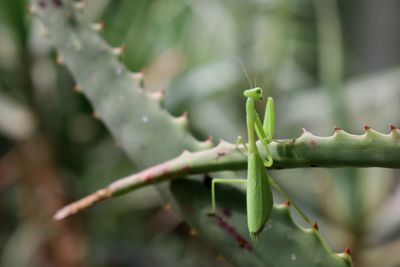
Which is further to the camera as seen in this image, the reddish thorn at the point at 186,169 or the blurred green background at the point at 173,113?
the blurred green background at the point at 173,113

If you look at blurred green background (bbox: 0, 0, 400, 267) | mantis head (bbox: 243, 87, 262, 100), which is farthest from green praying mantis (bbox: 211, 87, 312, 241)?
blurred green background (bbox: 0, 0, 400, 267)

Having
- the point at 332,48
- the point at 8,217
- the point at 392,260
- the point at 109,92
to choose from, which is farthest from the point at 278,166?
the point at 8,217

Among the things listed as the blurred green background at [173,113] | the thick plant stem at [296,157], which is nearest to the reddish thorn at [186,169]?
the thick plant stem at [296,157]

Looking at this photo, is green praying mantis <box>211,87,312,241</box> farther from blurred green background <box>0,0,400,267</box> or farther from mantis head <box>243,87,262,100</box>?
blurred green background <box>0,0,400,267</box>

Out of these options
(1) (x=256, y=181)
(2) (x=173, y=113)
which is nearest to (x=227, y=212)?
(1) (x=256, y=181)

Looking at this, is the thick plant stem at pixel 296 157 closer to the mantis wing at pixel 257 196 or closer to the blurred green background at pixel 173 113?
the mantis wing at pixel 257 196

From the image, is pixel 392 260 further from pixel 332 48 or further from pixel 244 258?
pixel 244 258
